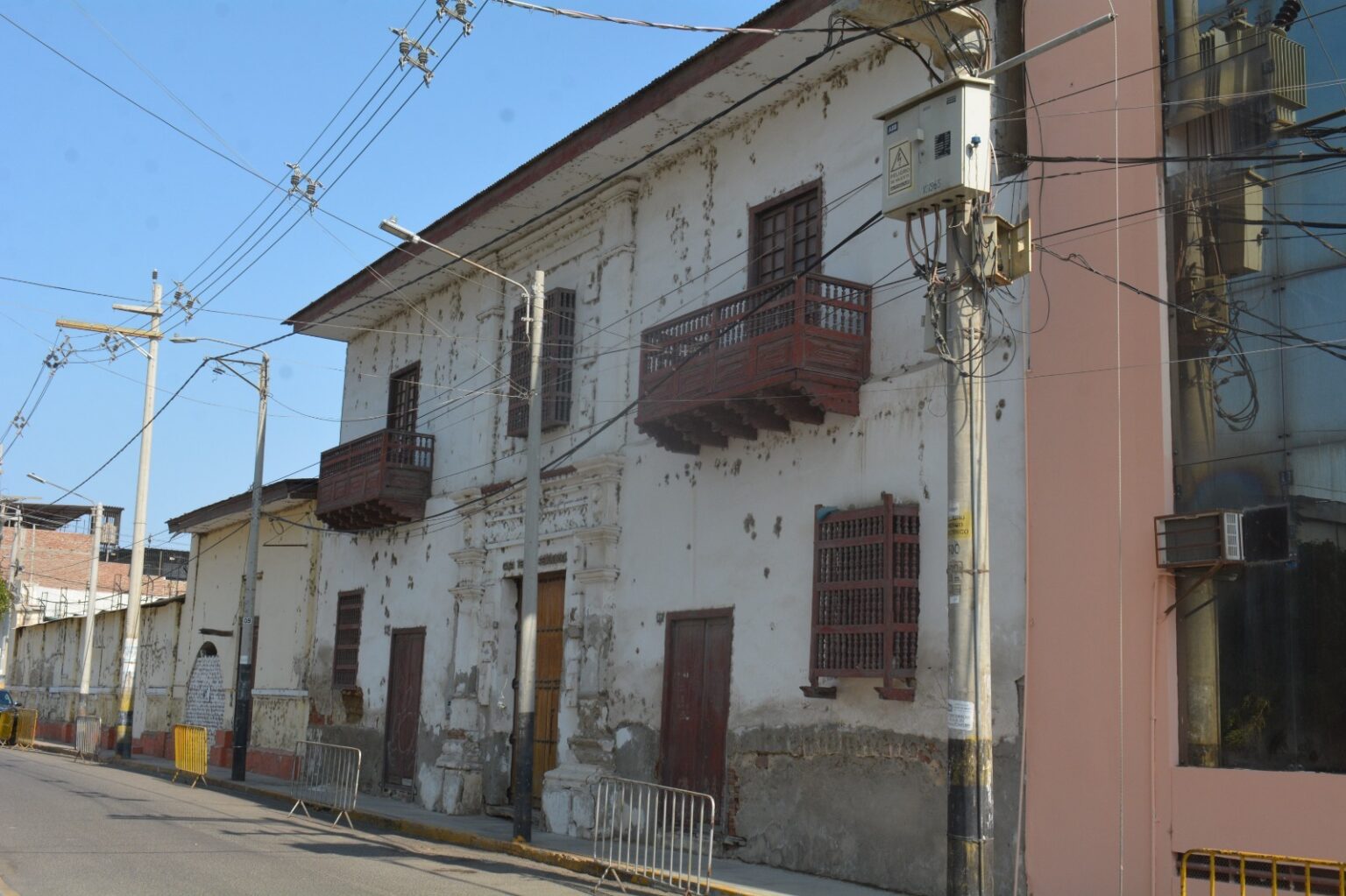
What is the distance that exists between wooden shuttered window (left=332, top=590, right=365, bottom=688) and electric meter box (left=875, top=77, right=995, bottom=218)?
1715cm

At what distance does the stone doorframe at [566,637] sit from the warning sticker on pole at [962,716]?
27.9 feet

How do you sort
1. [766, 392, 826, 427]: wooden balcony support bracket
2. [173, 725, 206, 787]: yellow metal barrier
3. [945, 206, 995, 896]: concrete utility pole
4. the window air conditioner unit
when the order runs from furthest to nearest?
[173, 725, 206, 787]: yellow metal barrier
[766, 392, 826, 427]: wooden balcony support bracket
the window air conditioner unit
[945, 206, 995, 896]: concrete utility pole

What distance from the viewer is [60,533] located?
6359 cm

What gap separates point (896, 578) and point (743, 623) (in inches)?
106

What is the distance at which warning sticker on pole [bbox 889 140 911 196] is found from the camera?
9398 mm

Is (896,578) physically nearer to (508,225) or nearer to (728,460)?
(728,460)

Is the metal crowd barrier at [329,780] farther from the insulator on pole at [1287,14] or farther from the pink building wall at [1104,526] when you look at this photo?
the insulator on pole at [1287,14]

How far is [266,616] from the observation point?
2822cm

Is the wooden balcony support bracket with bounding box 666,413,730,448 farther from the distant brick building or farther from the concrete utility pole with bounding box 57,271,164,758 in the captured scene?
the distant brick building

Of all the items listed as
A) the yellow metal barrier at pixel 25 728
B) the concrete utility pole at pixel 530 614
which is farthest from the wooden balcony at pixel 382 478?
the yellow metal barrier at pixel 25 728

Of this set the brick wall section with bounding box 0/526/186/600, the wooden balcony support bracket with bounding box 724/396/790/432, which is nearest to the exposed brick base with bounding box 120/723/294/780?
the wooden balcony support bracket with bounding box 724/396/790/432

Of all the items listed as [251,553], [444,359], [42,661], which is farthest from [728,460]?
[42,661]

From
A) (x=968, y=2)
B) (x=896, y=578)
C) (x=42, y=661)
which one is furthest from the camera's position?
(x=42, y=661)

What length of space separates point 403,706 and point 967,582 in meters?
Answer: 15.3
